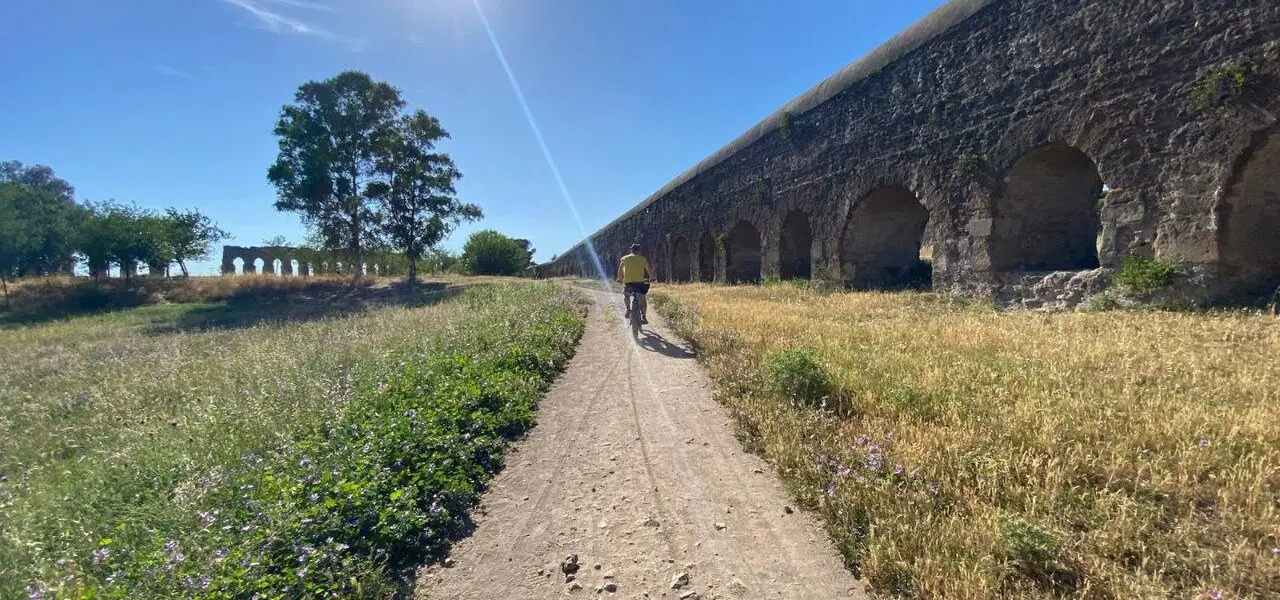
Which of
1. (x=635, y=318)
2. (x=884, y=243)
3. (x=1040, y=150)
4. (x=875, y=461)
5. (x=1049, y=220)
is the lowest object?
(x=875, y=461)

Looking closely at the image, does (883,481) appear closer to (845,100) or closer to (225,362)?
(225,362)

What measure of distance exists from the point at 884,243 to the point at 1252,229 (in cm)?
746

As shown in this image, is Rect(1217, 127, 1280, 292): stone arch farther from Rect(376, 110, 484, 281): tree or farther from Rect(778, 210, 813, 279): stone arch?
Rect(376, 110, 484, 281): tree

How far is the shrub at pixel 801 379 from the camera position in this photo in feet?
14.7

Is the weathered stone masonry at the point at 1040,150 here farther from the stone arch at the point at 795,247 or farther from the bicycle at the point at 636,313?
the bicycle at the point at 636,313

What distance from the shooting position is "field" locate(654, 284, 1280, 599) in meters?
2.17

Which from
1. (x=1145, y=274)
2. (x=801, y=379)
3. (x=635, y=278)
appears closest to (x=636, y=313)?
(x=635, y=278)

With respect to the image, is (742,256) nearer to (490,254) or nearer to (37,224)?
(490,254)

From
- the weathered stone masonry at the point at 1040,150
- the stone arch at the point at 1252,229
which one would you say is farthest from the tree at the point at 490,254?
the stone arch at the point at 1252,229

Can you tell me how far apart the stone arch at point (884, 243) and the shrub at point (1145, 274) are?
18.9 feet

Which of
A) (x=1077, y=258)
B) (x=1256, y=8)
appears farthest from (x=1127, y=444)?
(x=1077, y=258)

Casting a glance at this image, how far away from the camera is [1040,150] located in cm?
934

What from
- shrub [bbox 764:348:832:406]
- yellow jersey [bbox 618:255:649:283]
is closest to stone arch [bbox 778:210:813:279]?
yellow jersey [bbox 618:255:649:283]

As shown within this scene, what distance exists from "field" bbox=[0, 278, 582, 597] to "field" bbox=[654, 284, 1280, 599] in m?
2.29
